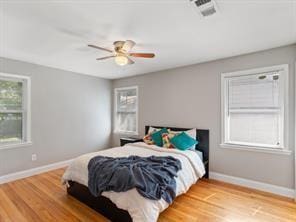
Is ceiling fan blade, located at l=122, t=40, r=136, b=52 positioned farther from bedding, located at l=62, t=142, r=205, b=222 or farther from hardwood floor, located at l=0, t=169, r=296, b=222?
hardwood floor, located at l=0, t=169, r=296, b=222

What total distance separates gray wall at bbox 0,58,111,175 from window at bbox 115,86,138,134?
0.32m

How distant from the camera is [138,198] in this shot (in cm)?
195

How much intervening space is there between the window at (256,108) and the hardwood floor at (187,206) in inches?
35.1

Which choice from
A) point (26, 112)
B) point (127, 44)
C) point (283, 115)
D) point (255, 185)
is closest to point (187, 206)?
point (255, 185)

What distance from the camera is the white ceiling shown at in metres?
1.87

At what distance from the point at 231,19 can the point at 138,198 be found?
233 centimetres

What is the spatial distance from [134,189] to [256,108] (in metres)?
2.61

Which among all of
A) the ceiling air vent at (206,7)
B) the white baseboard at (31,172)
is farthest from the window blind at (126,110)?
the ceiling air vent at (206,7)

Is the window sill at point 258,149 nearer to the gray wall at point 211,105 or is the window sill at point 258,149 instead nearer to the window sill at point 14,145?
the gray wall at point 211,105

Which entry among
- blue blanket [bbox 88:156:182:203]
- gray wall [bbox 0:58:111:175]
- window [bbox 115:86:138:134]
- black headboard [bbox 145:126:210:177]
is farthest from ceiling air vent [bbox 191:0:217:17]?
gray wall [bbox 0:58:111:175]

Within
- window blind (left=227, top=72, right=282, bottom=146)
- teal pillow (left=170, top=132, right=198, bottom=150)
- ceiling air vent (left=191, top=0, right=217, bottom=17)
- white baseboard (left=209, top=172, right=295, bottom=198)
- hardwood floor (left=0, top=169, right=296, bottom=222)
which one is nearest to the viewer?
ceiling air vent (left=191, top=0, right=217, bottom=17)

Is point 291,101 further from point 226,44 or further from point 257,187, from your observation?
point 257,187

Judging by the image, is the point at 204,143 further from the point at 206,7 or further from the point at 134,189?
the point at 206,7

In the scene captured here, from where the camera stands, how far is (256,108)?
3219 mm
